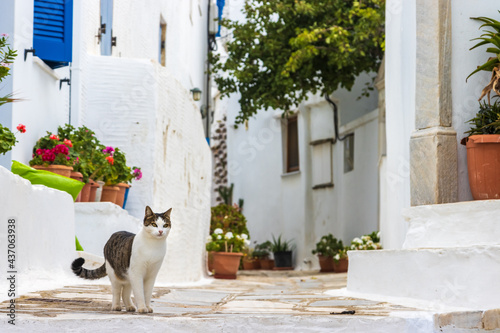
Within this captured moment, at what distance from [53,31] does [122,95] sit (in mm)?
1625

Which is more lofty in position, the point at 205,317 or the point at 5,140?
the point at 5,140

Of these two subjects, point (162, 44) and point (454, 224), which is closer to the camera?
point (454, 224)

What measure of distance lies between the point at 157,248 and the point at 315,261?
13760mm

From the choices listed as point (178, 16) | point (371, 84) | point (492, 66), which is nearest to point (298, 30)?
point (178, 16)

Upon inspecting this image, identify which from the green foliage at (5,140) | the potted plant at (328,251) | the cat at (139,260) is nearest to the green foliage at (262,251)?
the potted plant at (328,251)

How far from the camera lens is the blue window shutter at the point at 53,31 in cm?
762

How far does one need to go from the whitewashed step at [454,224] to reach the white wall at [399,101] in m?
1.05

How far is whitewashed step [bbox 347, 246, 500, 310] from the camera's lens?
5.43m

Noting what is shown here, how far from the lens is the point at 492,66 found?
6629 millimetres

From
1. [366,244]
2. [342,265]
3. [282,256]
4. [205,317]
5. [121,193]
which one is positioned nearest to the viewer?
[205,317]

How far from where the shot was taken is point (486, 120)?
665cm

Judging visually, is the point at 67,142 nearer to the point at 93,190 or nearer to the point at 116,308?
the point at 93,190

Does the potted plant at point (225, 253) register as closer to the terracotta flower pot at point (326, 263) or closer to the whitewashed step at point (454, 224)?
the terracotta flower pot at point (326, 263)

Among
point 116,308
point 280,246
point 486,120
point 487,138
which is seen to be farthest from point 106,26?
point 280,246
